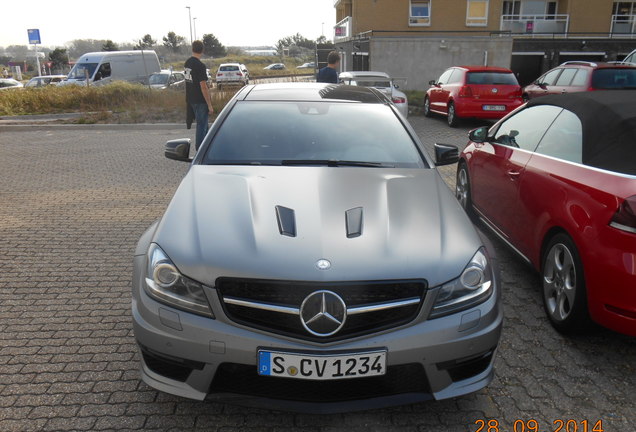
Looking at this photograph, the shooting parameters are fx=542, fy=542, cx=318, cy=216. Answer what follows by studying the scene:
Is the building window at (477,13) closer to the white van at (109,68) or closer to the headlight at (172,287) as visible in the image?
the white van at (109,68)

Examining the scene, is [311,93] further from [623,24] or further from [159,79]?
[623,24]

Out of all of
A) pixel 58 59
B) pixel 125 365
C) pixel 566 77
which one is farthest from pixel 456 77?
pixel 58 59

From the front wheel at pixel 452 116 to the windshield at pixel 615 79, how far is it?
3.38 meters

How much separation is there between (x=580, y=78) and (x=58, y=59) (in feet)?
229

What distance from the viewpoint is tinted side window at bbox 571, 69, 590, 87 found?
39.9 ft

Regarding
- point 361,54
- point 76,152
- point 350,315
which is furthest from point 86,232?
point 361,54

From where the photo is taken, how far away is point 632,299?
9.43 ft

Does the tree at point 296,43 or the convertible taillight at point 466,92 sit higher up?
the tree at point 296,43

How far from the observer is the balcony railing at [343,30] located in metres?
35.3

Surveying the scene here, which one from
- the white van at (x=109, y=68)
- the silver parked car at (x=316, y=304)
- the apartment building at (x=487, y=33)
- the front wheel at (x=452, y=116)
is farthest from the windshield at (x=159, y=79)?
the silver parked car at (x=316, y=304)

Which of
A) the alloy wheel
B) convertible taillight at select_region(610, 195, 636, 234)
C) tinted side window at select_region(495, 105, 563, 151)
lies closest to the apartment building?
tinted side window at select_region(495, 105, 563, 151)

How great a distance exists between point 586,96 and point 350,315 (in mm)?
2776

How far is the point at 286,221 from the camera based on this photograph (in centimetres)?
277
